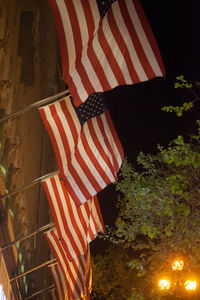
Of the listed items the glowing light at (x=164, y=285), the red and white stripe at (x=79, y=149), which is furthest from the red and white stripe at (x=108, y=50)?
the glowing light at (x=164, y=285)

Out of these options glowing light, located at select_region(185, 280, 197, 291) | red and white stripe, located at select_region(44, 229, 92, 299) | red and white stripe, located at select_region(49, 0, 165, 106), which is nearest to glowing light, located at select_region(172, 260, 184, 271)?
glowing light, located at select_region(185, 280, 197, 291)

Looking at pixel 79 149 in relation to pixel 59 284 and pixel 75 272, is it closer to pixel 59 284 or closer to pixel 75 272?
pixel 75 272

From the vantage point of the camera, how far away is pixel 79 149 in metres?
7.47

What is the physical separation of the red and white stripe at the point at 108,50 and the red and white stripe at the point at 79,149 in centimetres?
144

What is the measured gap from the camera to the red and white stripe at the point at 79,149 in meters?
7.43

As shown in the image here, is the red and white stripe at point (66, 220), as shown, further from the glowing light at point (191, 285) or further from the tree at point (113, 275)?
the tree at point (113, 275)

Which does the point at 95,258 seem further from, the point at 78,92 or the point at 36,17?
the point at 78,92

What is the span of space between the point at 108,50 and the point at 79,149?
214cm

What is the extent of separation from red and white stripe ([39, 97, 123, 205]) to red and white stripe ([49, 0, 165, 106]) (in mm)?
1440

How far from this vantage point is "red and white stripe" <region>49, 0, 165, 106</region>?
591 centimetres

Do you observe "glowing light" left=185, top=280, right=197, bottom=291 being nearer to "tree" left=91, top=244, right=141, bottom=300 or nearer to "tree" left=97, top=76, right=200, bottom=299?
"tree" left=97, top=76, right=200, bottom=299

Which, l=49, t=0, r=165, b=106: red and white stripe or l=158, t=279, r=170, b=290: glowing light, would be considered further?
l=158, t=279, r=170, b=290: glowing light

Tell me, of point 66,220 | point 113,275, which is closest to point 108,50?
point 66,220

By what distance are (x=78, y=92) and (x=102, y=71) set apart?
1.71 feet
